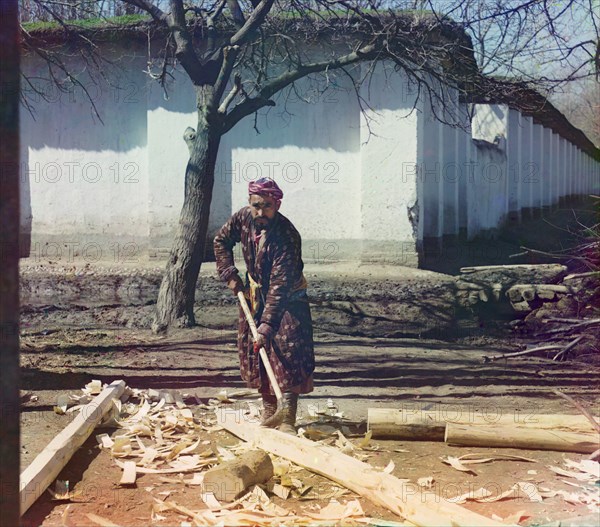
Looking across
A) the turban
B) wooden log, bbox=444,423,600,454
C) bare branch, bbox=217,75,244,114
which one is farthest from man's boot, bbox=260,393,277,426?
bare branch, bbox=217,75,244,114

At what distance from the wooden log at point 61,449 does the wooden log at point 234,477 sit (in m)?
0.93

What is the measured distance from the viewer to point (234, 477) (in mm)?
4523

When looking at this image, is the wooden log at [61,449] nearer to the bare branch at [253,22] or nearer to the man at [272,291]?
the man at [272,291]

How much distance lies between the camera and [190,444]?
222 inches

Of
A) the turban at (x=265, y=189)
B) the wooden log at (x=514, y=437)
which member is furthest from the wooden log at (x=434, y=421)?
the turban at (x=265, y=189)

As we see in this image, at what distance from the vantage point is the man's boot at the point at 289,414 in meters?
5.77

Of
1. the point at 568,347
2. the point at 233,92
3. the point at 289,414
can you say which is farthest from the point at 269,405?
the point at 233,92

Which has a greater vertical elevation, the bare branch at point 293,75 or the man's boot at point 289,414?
the bare branch at point 293,75

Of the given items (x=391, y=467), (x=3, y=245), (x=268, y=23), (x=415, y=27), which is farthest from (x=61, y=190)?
(x=3, y=245)

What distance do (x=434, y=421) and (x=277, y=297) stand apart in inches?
55.5

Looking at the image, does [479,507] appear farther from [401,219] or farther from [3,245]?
[401,219]

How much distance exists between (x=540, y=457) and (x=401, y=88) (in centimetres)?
793

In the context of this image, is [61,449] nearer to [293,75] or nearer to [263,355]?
[263,355]

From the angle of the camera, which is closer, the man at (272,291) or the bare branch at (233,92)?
the man at (272,291)
